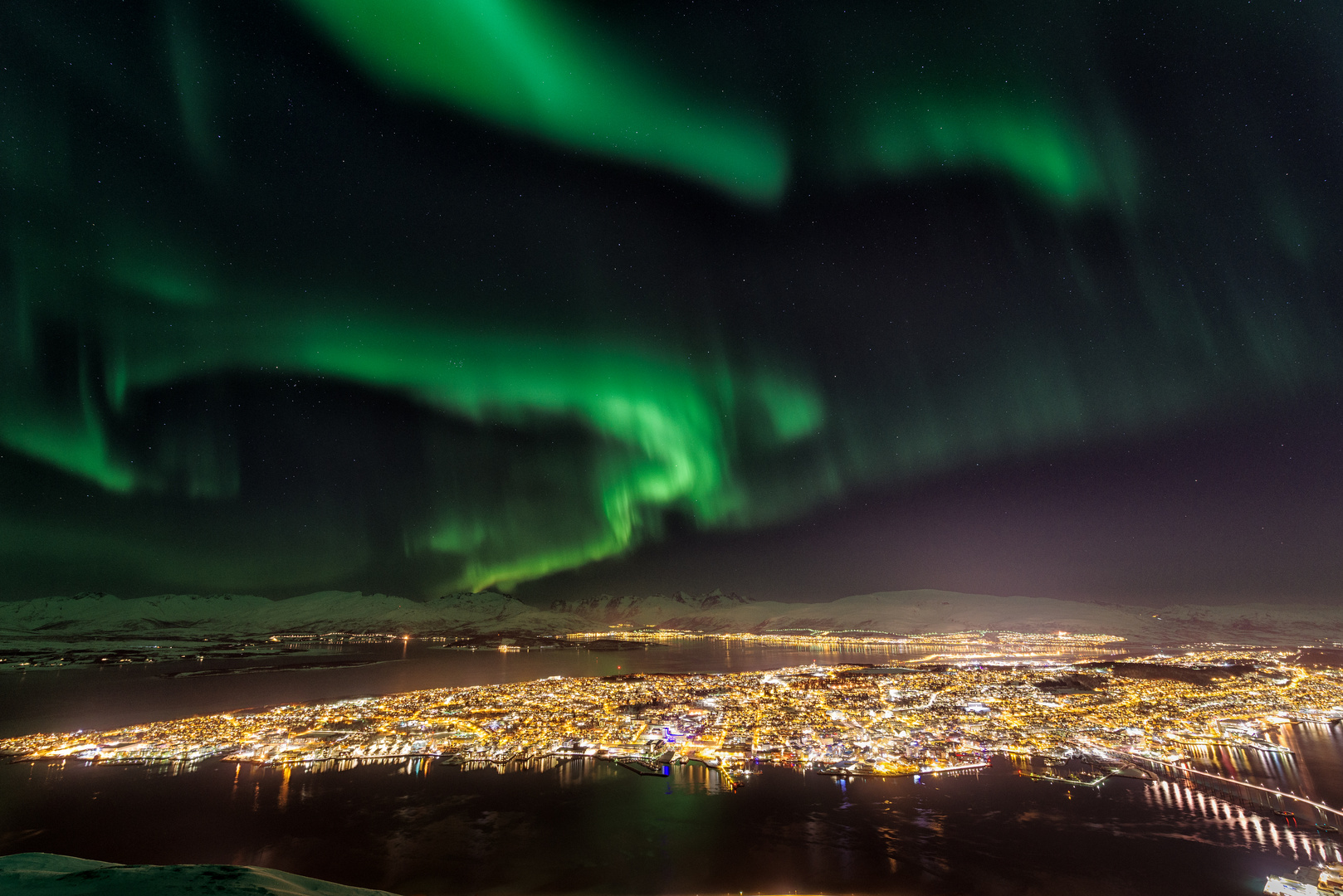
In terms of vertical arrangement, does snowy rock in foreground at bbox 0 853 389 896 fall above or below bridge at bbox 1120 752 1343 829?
above

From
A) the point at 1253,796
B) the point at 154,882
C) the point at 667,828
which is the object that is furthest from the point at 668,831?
the point at 1253,796

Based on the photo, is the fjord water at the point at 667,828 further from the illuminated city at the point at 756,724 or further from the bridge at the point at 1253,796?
the illuminated city at the point at 756,724

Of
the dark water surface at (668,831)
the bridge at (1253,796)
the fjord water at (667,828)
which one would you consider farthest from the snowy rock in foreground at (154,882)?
the bridge at (1253,796)

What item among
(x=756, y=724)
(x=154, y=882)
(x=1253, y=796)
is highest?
(x=154, y=882)

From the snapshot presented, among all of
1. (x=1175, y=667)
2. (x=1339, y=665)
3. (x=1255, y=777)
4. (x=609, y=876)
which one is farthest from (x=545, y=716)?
(x=1339, y=665)

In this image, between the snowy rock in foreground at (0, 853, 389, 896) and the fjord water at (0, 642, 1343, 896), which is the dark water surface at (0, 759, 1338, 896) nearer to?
the fjord water at (0, 642, 1343, 896)

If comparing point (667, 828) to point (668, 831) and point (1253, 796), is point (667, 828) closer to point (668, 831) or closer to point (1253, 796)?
point (668, 831)

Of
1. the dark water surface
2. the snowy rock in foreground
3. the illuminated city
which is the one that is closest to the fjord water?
the dark water surface
